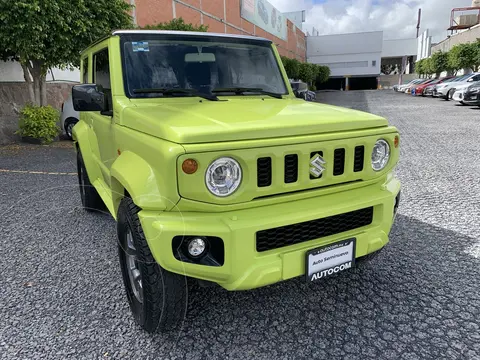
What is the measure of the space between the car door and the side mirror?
0.23 ft

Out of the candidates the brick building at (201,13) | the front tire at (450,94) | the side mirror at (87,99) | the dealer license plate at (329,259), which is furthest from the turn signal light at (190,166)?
the front tire at (450,94)

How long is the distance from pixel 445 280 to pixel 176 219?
7.09 ft

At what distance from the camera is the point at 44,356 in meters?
2.19

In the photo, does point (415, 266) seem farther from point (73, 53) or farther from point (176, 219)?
point (73, 53)

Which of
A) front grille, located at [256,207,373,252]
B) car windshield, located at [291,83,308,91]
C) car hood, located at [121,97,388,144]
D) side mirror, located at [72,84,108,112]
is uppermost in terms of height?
car windshield, located at [291,83,308,91]

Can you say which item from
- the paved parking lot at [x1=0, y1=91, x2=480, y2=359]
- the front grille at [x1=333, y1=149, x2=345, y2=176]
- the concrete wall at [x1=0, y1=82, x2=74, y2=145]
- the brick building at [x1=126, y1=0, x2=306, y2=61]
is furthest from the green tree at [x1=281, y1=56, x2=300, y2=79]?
the front grille at [x1=333, y1=149, x2=345, y2=176]

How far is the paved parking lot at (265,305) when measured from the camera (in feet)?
7.29

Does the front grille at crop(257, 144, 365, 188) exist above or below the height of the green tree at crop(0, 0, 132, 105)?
below

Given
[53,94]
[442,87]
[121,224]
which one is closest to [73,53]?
[53,94]

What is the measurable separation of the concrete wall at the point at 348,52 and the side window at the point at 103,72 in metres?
54.6

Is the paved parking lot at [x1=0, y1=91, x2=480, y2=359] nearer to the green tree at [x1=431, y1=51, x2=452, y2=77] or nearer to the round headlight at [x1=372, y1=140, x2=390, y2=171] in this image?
the round headlight at [x1=372, y1=140, x2=390, y2=171]

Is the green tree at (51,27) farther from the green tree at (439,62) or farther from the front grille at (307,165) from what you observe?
the green tree at (439,62)

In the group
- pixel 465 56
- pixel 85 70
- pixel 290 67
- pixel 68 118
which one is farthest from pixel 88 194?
pixel 465 56

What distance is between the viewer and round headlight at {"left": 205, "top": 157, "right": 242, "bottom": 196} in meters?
1.92
